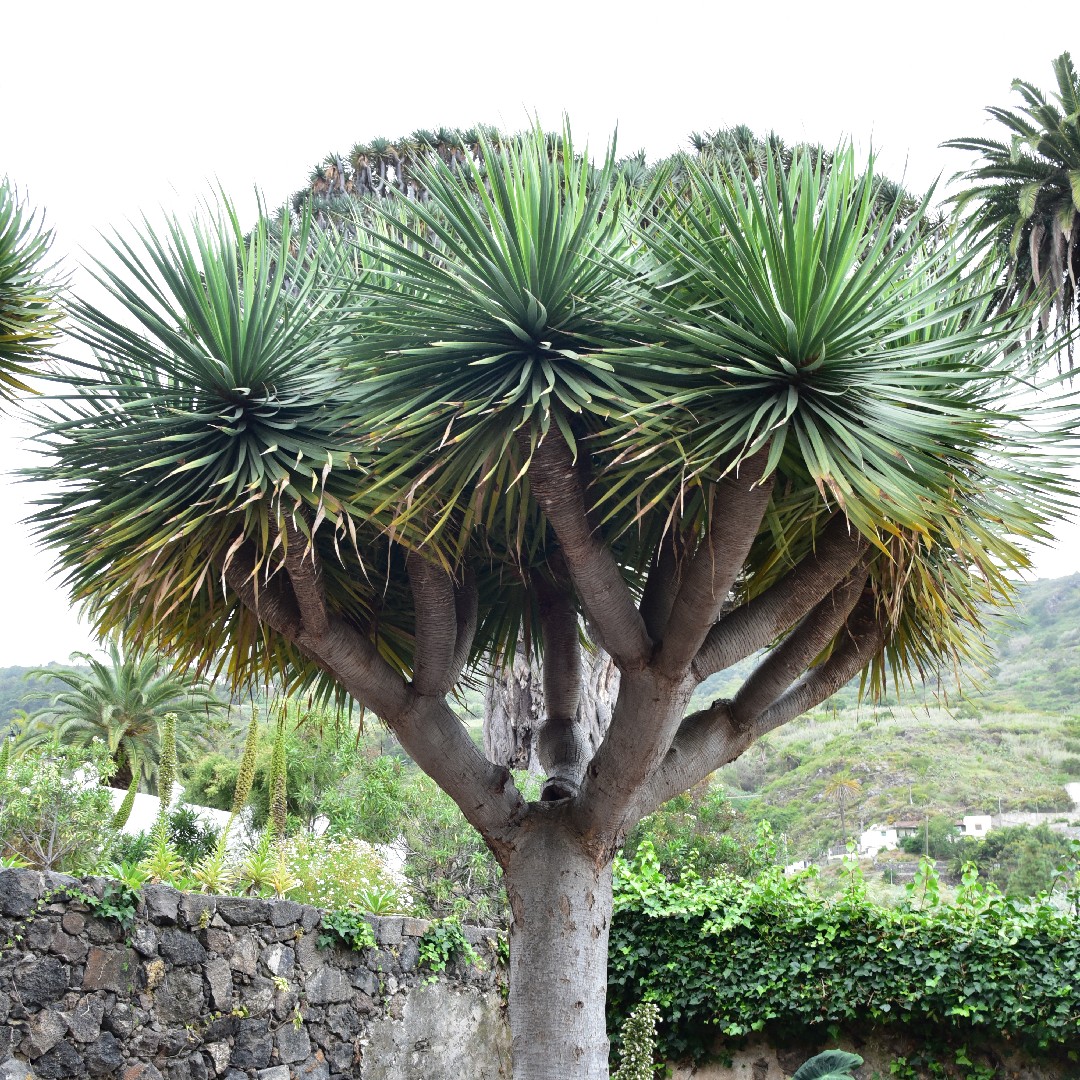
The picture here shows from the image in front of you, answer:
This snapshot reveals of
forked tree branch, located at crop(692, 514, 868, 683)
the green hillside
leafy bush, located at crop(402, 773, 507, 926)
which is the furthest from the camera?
the green hillside

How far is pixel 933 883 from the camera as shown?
6445 mm

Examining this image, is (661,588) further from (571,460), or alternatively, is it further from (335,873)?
(335,873)

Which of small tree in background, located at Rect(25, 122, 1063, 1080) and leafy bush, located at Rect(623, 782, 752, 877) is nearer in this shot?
small tree in background, located at Rect(25, 122, 1063, 1080)

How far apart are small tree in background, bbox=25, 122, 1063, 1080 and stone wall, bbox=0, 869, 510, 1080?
1.39m

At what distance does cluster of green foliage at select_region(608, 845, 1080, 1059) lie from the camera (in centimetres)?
584

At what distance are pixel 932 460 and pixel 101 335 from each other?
3777mm

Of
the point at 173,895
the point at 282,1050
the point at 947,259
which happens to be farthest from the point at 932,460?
the point at 282,1050

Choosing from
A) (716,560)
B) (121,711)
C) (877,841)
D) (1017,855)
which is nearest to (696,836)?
(1017,855)

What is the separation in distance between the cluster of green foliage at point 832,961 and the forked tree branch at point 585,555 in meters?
3.24

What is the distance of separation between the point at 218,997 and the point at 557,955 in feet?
6.57

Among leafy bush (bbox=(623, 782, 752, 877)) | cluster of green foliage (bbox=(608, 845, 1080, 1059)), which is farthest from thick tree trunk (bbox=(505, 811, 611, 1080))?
leafy bush (bbox=(623, 782, 752, 877))

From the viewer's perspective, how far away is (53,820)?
7117 mm

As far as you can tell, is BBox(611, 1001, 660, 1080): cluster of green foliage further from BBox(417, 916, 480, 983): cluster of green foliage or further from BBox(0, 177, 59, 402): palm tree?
BBox(0, 177, 59, 402): palm tree

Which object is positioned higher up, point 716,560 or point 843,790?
point 843,790
